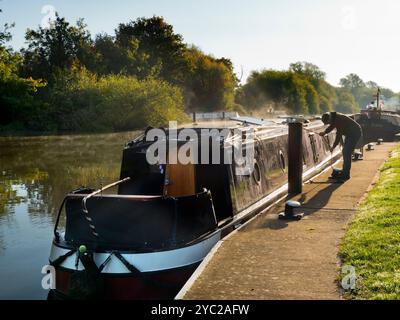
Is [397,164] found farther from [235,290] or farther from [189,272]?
[235,290]

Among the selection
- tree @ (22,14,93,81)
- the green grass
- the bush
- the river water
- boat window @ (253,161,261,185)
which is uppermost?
tree @ (22,14,93,81)

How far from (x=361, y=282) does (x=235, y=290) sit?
47.4 inches

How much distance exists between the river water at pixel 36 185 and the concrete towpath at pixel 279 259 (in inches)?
110

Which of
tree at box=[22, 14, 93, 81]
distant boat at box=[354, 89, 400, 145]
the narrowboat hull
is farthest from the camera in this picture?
tree at box=[22, 14, 93, 81]

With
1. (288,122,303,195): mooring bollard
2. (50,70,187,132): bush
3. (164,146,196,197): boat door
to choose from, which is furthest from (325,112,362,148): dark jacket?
(50,70,187,132): bush

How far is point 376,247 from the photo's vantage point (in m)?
5.95

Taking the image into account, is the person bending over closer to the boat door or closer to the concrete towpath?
the concrete towpath

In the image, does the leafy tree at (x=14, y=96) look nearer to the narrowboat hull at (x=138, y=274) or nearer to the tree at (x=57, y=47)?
the tree at (x=57, y=47)

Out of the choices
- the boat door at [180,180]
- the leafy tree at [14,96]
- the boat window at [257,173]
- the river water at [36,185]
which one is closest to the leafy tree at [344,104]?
the leafy tree at [14,96]

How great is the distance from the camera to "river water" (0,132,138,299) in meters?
8.42

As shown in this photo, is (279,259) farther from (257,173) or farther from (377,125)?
(377,125)

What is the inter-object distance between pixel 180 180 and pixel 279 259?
7.55 ft

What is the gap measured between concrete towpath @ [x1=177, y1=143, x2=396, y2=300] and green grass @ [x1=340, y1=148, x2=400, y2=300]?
7.3 inches

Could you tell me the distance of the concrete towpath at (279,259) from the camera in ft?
16.3
